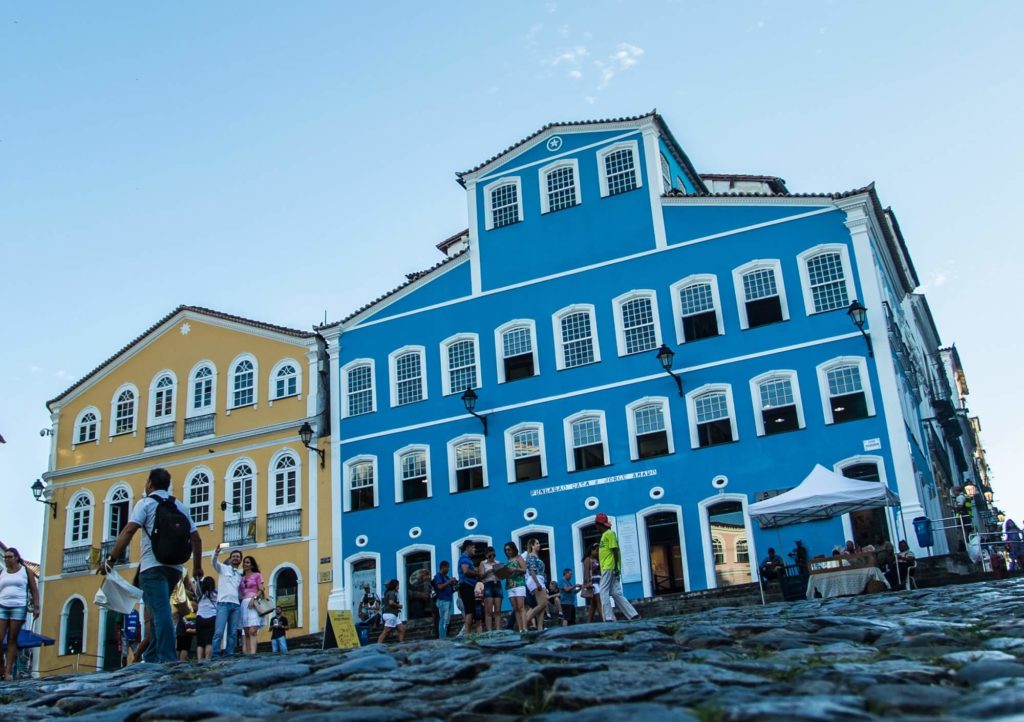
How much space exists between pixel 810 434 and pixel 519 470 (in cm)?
815

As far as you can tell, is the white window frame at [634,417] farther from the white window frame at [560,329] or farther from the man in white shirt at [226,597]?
the man in white shirt at [226,597]

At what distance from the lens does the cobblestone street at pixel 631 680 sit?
185 inches

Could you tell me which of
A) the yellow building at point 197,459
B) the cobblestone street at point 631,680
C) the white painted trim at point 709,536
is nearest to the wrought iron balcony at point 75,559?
the yellow building at point 197,459

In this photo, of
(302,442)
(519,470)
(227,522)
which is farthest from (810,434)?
(227,522)

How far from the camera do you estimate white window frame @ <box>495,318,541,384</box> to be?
3105 centimetres

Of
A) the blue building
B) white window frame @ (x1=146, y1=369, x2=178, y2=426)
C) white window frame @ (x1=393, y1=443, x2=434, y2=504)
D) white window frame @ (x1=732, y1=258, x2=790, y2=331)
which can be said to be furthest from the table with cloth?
white window frame @ (x1=146, y1=369, x2=178, y2=426)

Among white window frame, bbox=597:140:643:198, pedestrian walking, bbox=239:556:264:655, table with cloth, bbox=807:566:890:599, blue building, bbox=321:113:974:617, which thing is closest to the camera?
pedestrian walking, bbox=239:556:264:655

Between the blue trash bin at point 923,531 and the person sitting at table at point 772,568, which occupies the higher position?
the blue trash bin at point 923,531

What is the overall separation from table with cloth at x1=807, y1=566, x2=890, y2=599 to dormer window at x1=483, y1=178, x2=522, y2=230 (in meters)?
16.2

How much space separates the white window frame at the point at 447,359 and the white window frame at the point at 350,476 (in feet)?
10.00

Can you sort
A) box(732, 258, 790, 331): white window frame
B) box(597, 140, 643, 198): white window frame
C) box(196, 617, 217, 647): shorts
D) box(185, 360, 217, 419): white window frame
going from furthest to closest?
box(185, 360, 217, 419): white window frame
box(597, 140, 643, 198): white window frame
box(732, 258, 790, 331): white window frame
box(196, 617, 217, 647): shorts

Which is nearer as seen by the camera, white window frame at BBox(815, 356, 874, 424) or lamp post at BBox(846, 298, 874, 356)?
lamp post at BBox(846, 298, 874, 356)

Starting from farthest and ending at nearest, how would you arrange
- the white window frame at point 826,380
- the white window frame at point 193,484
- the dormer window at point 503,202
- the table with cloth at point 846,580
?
1. the white window frame at point 193,484
2. the dormer window at point 503,202
3. the white window frame at point 826,380
4. the table with cloth at point 846,580

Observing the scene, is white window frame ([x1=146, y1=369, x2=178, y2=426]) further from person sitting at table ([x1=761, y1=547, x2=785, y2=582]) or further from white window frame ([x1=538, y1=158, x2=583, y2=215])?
person sitting at table ([x1=761, y1=547, x2=785, y2=582])
